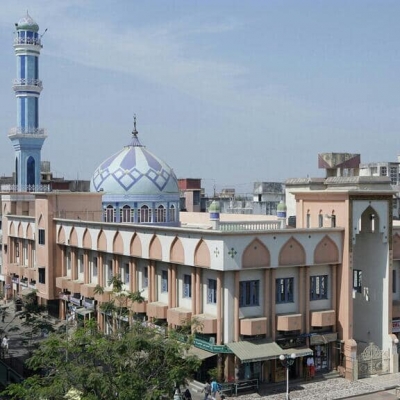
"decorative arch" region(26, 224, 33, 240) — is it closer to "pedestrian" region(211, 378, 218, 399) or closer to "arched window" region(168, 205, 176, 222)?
"arched window" region(168, 205, 176, 222)

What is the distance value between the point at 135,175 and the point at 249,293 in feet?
63.1

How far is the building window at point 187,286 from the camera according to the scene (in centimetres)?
3058

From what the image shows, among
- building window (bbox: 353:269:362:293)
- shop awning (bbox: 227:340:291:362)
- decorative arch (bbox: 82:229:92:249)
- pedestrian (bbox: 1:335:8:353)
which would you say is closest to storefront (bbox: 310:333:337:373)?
shop awning (bbox: 227:340:291:362)

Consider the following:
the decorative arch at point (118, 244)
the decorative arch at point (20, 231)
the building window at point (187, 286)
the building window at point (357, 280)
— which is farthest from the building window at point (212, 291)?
the decorative arch at point (20, 231)

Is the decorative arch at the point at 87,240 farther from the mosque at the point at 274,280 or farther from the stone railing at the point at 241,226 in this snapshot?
the stone railing at the point at 241,226

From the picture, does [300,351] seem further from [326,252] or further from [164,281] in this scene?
[164,281]

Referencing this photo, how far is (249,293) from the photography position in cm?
2886

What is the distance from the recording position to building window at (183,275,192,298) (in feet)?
100

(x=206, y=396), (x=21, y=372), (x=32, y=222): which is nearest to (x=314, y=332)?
(x=206, y=396)

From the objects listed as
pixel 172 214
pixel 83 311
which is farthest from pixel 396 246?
pixel 172 214

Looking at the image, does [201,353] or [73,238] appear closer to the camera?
[201,353]

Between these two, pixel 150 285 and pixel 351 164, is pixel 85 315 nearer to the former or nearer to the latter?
pixel 150 285

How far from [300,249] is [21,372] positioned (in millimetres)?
12913

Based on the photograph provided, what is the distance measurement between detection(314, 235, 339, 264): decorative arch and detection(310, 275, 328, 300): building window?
88cm
